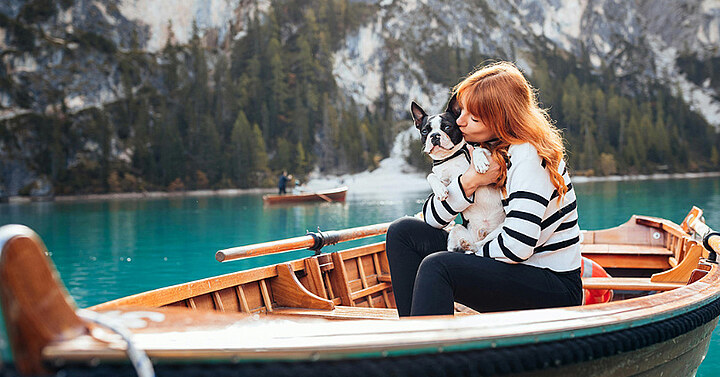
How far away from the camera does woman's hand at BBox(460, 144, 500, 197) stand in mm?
2529

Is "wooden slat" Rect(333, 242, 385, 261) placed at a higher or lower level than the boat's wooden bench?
higher

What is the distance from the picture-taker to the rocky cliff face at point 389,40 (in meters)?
65.3

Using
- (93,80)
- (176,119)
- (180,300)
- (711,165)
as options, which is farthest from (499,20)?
(180,300)

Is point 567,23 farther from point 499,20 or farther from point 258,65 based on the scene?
point 258,65

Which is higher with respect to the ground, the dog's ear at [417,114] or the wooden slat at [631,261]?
the dog's ear at [417,114]

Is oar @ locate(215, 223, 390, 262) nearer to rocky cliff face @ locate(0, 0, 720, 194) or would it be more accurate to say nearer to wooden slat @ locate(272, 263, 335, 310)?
wooden slat @ locate(272, 263, 335, 310)

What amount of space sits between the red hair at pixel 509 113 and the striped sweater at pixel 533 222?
0.16 ft

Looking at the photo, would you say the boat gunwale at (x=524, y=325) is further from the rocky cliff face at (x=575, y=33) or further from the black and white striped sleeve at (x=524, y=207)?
the rocky cliff face at (x=575, y=33)

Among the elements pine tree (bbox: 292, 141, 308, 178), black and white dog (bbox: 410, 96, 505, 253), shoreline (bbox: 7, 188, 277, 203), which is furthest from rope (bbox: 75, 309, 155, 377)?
pine tree (bbox: 292, 141, 308, 178)

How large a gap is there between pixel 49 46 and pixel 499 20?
70.4 meters

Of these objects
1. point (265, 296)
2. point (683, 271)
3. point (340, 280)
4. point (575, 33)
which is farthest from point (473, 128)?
point (575, 33)

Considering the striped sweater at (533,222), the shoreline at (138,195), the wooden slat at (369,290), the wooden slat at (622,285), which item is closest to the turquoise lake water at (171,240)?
the wooden slat at (622,285)

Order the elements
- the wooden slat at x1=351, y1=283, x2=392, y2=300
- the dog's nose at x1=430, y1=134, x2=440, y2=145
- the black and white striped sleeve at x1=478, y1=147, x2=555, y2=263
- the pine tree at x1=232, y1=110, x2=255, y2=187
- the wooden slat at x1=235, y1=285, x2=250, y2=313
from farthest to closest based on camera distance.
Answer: the pine tree at x1=232, y1=110, x2=255, y2=187, the wooden slat at x1=351, y1=283, x2=392, y2=300, the wooden slat at x1=235, y1=285, x2=250, y2=313, the dog's nose at x1=430, y1=134, x2=440, y2=145, the black and white striped sleeve at x1=478, y1=147, x2=555, y2=263

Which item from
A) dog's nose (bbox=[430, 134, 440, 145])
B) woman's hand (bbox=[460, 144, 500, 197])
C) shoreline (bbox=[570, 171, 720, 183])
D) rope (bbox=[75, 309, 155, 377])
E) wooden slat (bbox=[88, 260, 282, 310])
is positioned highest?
dog's nose (bbox=[430, 134, 440, 145])
